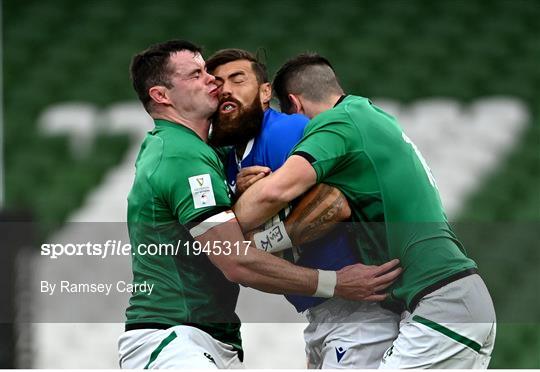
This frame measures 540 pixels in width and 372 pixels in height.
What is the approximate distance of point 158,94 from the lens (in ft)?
12.0

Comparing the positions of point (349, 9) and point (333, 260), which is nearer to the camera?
point (333, 260)

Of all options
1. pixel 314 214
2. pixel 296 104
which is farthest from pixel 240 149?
pixel 314 214

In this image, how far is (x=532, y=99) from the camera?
324 inches

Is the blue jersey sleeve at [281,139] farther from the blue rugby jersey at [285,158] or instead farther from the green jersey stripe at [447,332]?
the green jersey stripe at [447,332]

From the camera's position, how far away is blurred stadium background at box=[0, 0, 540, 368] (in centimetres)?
773

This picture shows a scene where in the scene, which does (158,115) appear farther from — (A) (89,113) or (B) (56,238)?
(A) (89,113)

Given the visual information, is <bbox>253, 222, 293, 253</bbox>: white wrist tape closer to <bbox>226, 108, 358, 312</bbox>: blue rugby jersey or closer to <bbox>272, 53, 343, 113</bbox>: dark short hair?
<bbox>226, 108, 358, 312</bbox>: blue rugby jersey

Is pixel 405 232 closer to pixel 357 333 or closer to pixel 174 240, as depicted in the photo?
pixel 357 333

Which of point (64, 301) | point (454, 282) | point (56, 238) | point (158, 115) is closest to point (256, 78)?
point (158, 115)

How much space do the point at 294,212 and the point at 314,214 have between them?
0.05 metres

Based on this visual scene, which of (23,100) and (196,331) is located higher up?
(23,100)

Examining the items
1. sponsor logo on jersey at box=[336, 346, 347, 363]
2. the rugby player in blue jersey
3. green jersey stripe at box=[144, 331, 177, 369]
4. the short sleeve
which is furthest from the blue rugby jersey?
green jersey stripe at box=[144, 331, 177, 369]

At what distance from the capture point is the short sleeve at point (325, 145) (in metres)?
3.40

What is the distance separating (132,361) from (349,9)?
550 cm
